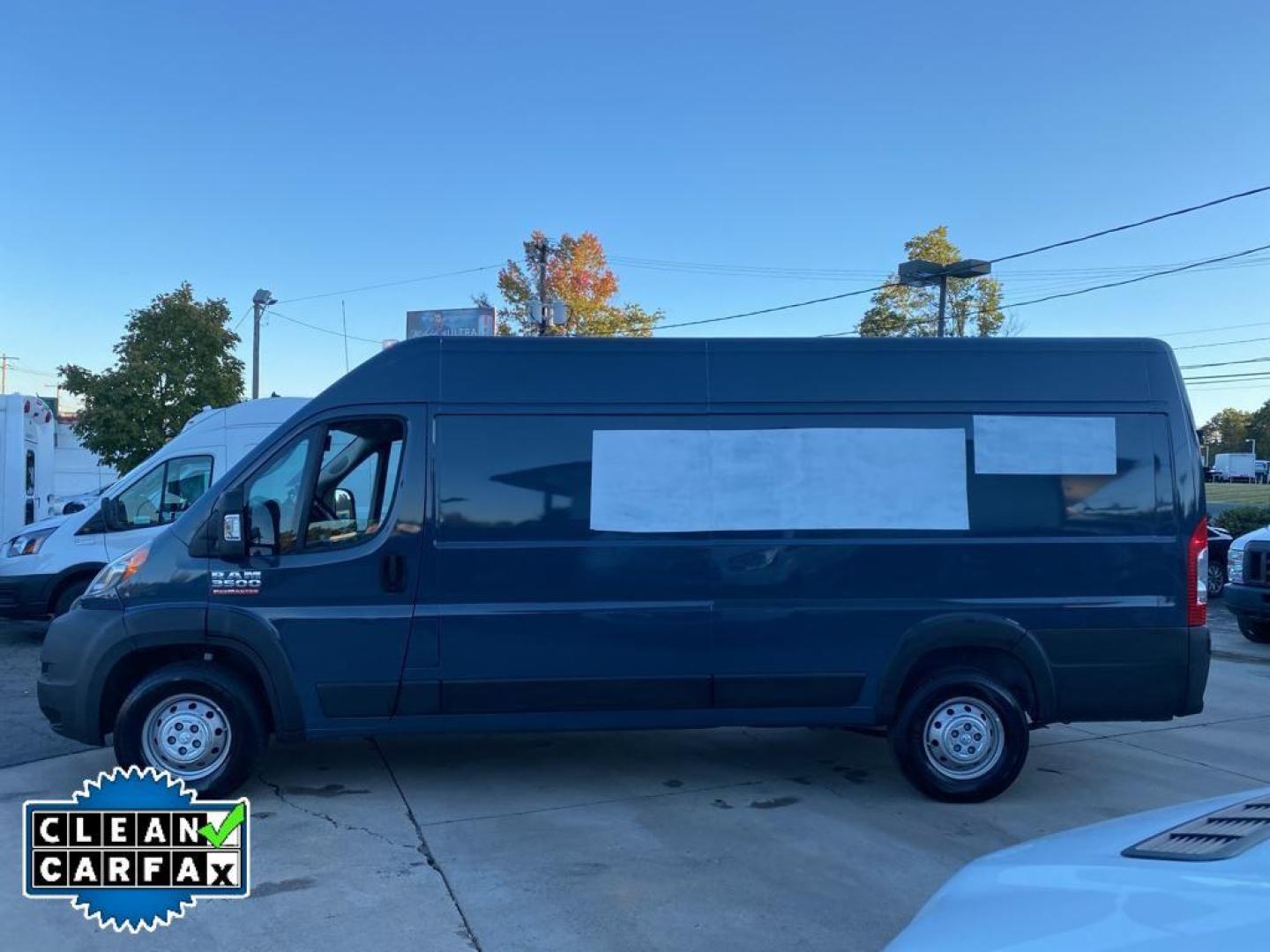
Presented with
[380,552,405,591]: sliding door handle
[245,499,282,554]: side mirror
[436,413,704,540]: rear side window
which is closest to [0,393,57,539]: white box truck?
[245,499,282,554]: side mirror

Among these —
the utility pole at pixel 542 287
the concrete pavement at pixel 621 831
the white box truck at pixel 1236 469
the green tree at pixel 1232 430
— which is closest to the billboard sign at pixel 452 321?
the utility pole at pixel 542 287

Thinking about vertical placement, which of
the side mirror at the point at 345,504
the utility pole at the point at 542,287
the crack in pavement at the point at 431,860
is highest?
the utility pole at the point at 542,287

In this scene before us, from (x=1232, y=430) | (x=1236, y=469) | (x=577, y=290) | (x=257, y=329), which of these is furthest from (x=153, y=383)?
(x=1232, y=430)

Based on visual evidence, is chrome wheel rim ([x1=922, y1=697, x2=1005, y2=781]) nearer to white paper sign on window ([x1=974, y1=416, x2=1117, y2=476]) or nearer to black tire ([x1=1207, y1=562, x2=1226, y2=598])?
white paper sign on window ([x1=974, y1=416, x2=1117, y2=476])

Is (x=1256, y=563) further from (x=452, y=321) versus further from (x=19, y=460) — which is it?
(x=452, y=321)

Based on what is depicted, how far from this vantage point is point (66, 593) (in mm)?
10617

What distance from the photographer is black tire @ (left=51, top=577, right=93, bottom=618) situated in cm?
1059

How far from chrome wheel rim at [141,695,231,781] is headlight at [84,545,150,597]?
71cm

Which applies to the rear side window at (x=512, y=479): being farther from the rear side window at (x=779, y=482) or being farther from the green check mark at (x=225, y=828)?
the green check mark at (x=225, y=828)

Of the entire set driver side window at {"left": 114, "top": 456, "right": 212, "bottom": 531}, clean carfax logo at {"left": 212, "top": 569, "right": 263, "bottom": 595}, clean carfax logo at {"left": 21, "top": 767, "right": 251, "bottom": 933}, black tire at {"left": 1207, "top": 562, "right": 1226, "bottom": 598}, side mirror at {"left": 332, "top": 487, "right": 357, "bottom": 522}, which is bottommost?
clean carfax logo at {"left": 21, "top": 767, "right": 251, "bottom": 933}

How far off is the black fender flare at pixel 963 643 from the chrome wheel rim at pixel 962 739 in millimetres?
302

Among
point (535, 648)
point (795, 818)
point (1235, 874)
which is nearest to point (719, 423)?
point (535, 648)

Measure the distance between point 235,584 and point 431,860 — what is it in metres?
1.88

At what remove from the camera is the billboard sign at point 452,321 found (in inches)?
1138
